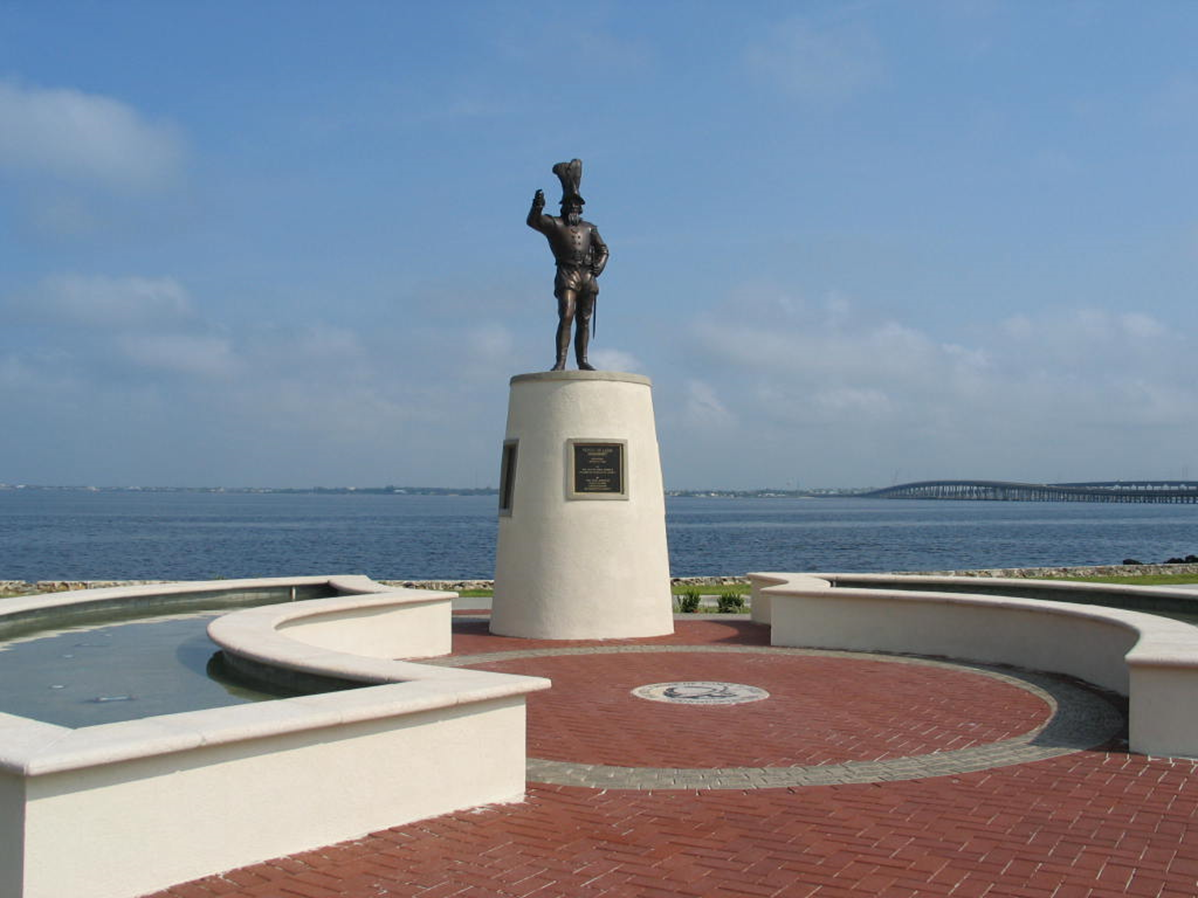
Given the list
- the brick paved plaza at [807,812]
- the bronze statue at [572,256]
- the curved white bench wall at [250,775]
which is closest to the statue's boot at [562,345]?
the bronze statue at [572,256]

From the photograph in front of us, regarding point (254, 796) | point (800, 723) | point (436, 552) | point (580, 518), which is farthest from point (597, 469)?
point (436, 552)

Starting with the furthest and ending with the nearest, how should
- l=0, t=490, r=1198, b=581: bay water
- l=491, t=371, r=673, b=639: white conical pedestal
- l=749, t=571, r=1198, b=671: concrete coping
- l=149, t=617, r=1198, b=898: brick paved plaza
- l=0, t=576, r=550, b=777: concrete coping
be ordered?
l=0, t=490, r=1198, b=581: bay water, l=491, t=371, r=673, b=639: white conical pedestal, l=749, t=571, r=1198, b=671: concrete coping, l=149, t=617, r=1198, b=898: brick paved plaza, l=0, t=576, r=550, b=777: concrete coping

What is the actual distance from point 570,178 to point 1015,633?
8.42m

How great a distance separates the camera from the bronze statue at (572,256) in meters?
15.3

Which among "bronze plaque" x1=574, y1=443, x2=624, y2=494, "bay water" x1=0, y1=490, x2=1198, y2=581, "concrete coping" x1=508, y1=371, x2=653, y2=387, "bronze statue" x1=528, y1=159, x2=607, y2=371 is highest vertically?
"bronze statue" x1=528, y1=159, x2=607, y2=371

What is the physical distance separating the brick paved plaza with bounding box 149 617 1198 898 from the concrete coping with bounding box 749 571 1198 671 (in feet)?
2.43

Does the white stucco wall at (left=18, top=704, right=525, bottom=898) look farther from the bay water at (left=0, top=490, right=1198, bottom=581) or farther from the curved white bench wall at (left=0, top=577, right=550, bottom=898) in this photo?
the bay water at (left=0, top=490, right=1198, bottom=581)

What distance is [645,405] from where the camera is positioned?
15.3 meters

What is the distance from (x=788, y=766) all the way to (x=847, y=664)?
16.7 ft

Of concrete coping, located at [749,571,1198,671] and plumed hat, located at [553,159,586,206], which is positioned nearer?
concrete coping, located at [749,571,1198,671]

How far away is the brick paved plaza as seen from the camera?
5.23 m

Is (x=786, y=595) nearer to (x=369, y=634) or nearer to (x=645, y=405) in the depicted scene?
(x=645, y=405)

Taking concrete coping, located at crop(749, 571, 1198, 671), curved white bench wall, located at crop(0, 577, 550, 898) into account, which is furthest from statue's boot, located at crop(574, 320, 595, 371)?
curved white bench wall, located at crop(0, 577, 550, 898)

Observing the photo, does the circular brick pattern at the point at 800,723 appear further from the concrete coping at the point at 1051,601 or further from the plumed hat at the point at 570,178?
the plumed hat at the point at 570,178
